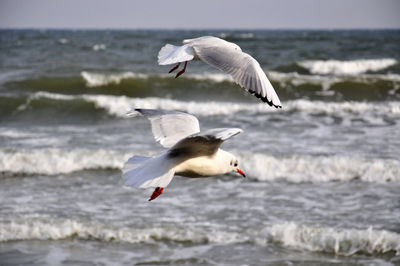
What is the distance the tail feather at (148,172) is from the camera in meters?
3.21

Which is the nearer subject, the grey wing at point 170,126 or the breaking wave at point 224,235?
the grey wing at point 170,126

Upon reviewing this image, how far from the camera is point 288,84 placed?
15.1m

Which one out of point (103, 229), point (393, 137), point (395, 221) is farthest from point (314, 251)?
point (393, 137)

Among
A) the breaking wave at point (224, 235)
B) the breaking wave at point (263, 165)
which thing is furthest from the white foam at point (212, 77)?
the breaking wave at point (224, 235)

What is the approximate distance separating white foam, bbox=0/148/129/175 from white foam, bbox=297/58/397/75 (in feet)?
34.5

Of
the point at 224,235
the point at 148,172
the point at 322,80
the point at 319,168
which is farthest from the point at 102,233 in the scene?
the point at 322,80

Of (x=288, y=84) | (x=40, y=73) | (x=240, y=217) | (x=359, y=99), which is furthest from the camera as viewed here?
(x=40, y=73)

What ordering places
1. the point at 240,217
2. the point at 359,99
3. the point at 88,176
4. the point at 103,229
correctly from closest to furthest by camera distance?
the point at 103,229 → the point at 240,217 → the point at 88,176 → the point at 359,99

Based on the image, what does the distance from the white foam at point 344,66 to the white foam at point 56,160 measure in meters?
10.5

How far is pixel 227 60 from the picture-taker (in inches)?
146

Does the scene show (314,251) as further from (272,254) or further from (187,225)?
(187,225)

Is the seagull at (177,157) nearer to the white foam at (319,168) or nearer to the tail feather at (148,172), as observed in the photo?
the tail feather at (148,172)

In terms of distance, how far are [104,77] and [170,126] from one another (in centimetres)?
1208

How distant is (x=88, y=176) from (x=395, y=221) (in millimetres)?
3825
